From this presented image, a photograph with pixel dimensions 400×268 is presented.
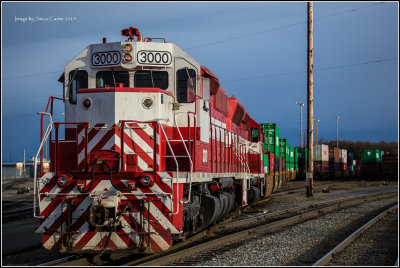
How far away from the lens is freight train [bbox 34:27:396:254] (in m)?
7.73

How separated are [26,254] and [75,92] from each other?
3.15 m

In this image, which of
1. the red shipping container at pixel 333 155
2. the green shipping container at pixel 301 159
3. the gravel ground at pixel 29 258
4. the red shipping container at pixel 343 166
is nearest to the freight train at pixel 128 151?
the gravel ground at pixel 29 258

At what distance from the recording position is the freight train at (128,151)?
7734mm

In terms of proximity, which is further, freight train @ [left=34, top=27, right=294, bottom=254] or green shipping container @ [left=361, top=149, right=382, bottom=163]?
green shipping container @ [left=361, top=149, right=382, bottom=163]

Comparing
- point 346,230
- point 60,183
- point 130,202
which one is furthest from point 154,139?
point 346,230

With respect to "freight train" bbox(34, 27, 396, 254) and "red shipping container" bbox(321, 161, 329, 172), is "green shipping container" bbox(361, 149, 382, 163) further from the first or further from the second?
"freight train" bbox(34, 27, 396, 254)

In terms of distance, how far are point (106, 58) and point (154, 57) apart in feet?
2.88

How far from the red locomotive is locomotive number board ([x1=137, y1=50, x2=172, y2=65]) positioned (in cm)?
2

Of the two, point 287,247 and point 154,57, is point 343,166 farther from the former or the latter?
point 154,57

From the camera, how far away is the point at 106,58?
8.98 meters

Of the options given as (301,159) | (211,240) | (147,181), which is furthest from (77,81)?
(301,159)

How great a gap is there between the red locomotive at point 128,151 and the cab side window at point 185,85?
2 centimetres

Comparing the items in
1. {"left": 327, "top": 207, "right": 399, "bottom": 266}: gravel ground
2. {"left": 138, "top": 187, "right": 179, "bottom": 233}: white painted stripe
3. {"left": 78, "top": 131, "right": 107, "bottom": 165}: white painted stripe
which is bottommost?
{"left": 327, "top": 207, "right": 399, "bottom": 266}: gravel ground

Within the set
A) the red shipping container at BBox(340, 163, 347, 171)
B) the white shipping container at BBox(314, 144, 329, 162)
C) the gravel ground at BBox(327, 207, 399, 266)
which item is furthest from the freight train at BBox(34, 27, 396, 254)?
the red shipping container at BBox(340, 163, 347, 171)
